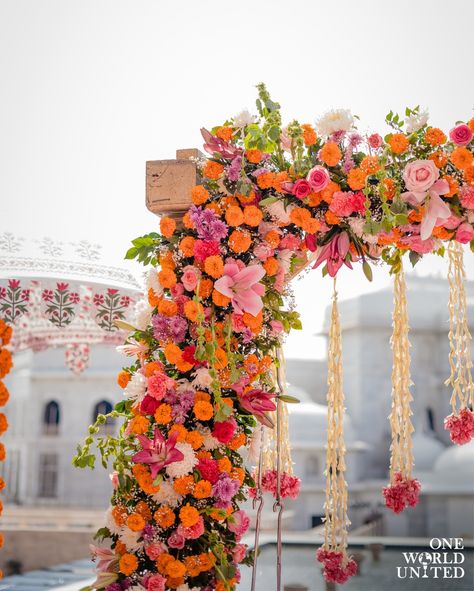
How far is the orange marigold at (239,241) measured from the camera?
254 centimetres

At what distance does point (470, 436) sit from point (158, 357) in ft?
4.16

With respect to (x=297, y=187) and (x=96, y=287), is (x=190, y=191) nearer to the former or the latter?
(x=297, y=187)

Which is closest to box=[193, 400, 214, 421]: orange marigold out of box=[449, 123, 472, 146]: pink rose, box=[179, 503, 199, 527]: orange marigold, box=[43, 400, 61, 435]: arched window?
box=[179, 503, 199, 527]: orange marigold

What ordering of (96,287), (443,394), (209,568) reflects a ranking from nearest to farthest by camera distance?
1. (209,568)
2. (96,287)
3. (443,394)

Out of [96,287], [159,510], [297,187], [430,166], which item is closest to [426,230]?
[430,166]

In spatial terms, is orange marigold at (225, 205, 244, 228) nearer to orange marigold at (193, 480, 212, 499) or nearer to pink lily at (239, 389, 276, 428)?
pink lily at (239, 389, 276, 428)

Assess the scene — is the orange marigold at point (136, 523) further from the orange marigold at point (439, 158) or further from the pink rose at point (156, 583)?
the orange marigold at point (439, 158)

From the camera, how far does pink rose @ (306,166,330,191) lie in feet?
8.16

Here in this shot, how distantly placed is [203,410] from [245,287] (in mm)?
477

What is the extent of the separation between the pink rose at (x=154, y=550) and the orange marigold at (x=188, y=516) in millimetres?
138

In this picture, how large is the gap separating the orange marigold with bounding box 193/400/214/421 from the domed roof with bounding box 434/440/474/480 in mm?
11627

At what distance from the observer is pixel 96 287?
5.20 meters

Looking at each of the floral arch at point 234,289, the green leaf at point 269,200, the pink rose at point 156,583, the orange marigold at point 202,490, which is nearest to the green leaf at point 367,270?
the floral arch at point 234,289

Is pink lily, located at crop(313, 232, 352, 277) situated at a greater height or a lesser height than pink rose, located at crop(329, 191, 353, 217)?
lesser
